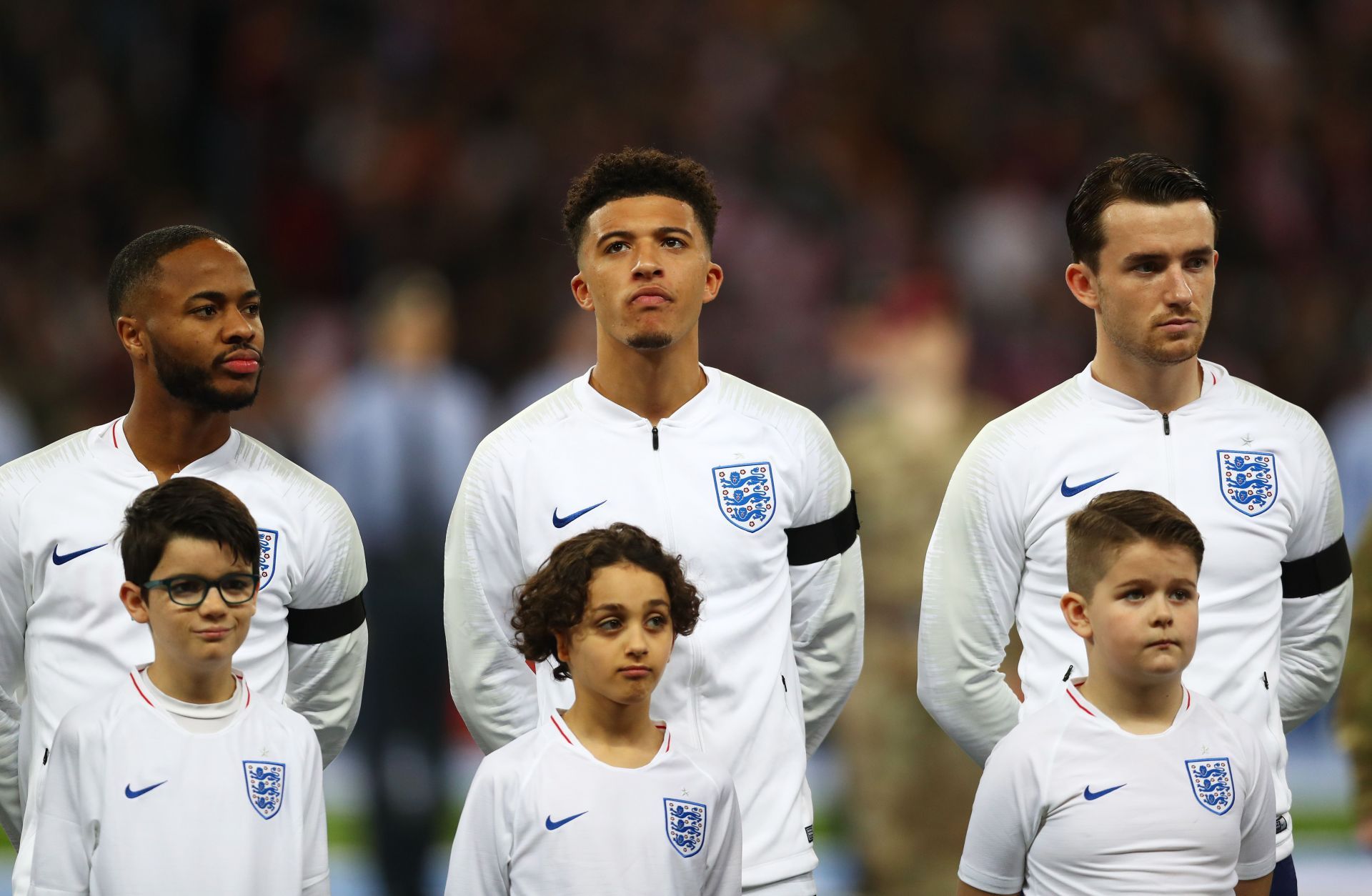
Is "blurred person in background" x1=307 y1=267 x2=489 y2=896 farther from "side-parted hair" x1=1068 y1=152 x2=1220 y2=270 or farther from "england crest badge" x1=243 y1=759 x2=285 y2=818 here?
"side-parted hair" x1=1068 y1=152 x2=1220 y2=270

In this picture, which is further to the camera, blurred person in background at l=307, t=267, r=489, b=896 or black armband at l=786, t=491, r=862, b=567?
blurred person in background at l=307, t=267, r=489, b=896

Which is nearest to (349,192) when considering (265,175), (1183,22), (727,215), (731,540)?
(265,175)

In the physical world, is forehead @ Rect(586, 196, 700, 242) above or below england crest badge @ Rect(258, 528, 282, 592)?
above

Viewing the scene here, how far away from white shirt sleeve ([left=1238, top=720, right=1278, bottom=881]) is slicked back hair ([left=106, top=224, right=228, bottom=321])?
96.7 inches

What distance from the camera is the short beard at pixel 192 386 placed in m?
4.24

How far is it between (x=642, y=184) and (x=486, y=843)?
1499 millimetres

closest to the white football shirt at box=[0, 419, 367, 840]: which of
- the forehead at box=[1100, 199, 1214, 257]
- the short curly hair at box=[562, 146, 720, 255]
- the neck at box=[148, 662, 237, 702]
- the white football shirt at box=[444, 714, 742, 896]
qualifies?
the neck at box=[148, 662, 237, 702]

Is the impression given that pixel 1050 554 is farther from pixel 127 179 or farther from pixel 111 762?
pixel 127 179

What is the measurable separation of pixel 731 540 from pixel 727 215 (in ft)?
25.3

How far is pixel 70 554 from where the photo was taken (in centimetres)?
419

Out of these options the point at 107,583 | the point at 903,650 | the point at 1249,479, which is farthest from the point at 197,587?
the point at 903,650

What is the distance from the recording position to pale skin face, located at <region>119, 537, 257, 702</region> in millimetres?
3791

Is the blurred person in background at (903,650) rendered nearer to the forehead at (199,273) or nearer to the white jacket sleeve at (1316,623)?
the white jacket sleeve at (1316,623)

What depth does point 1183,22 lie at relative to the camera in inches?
520
